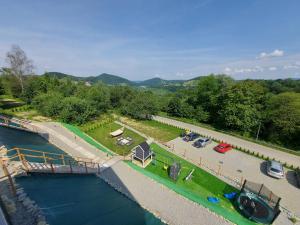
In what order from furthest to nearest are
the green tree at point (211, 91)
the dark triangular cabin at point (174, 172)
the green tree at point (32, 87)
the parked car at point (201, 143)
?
the green tree at point (32, 87)
the green tree at point (211, 91)
the parked car at point (201, 143)
the dark triangular cabin at point (174, 172)

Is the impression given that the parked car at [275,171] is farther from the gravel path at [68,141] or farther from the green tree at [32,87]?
the green tree at [32,87]

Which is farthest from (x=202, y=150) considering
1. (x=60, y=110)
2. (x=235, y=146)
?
(x=60, y=110)

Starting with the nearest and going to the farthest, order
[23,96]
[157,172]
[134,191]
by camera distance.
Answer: [134,191] < [157,172] < [23,96]

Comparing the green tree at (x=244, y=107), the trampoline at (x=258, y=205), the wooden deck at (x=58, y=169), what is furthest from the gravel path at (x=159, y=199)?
the green tree at (x=244, y=107)

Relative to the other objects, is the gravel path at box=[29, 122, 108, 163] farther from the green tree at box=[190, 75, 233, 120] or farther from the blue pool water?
the green tree at box=[190, 75, 233, 120]

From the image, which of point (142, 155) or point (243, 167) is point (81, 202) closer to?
point (142, 155)

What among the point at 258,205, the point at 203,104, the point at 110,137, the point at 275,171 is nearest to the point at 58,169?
the point at 110,137

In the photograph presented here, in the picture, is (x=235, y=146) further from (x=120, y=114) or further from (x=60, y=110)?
(x=60, y=110)
